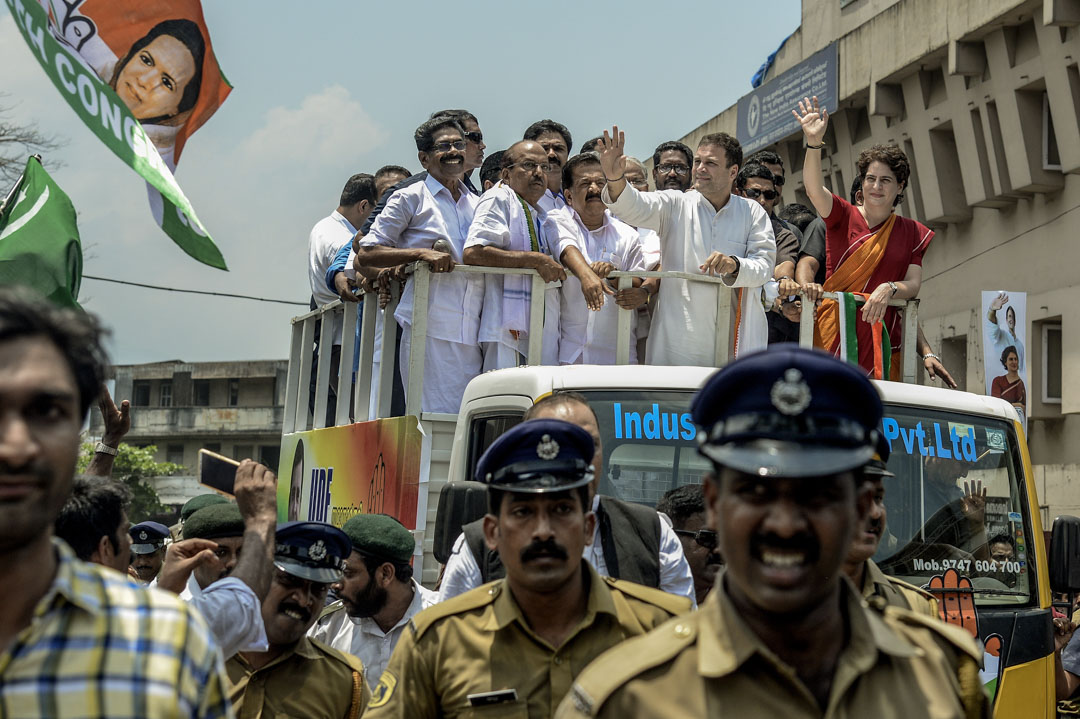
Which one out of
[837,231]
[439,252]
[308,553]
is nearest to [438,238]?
[439,252]

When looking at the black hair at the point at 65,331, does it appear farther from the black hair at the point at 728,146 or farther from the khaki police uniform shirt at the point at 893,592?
the black hair at the point at 728,146

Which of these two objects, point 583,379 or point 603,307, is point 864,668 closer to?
point 583,379

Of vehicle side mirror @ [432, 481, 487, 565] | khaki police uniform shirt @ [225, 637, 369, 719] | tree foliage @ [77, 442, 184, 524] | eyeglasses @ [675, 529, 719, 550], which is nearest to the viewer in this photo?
khaki police uniform shirt @ [225, 637, 369, 719]

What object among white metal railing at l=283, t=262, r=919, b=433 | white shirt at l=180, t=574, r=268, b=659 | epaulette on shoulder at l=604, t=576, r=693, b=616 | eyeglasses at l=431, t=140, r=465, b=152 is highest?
eyeglasses at l=431, t=140, r=465, b=152

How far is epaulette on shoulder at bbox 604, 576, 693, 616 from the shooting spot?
353 centimetres

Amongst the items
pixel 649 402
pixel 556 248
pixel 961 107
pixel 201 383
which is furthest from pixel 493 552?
pixel 201 383

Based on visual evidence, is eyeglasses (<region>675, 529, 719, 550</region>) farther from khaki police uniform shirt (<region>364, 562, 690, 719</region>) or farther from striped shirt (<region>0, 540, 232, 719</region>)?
striped shirt (<region>0, 540, 232, 719</region>)

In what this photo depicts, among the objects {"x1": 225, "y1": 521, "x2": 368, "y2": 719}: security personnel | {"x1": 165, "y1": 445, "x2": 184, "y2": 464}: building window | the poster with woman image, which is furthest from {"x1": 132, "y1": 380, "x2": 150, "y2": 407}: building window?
{"x1": 225, "y1": 521, "x2": 368, "y2": 719}: security personnel

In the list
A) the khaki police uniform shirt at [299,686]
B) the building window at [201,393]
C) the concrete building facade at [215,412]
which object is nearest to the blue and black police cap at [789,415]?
the khaki police uniform shirt at [299,686]

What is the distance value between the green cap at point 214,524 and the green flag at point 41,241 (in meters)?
1.34

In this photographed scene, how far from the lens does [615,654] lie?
7.39 ft

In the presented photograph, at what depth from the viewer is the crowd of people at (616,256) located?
22.9 ft

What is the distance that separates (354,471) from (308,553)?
282 centimetres

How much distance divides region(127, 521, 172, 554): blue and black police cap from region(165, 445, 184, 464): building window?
64770 millimetres
